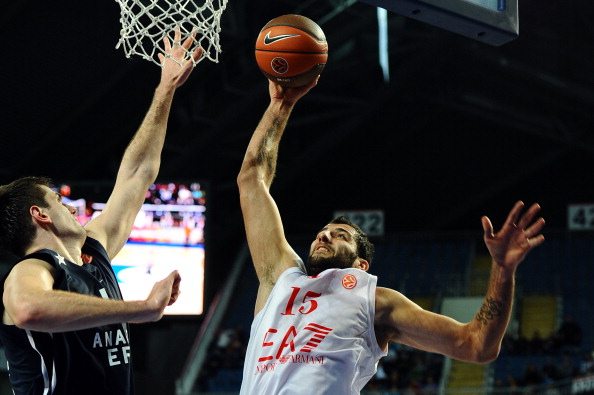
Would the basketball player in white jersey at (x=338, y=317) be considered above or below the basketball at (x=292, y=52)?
below

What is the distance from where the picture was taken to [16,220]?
3.31 metres

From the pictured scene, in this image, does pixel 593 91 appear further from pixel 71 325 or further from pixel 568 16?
pixel 71 325

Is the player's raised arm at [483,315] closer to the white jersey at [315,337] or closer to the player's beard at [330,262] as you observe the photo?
the white jersey at [315,337]

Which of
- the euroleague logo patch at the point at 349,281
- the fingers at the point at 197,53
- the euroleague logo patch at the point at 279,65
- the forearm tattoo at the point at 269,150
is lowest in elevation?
the euroleague logo patch at the point at 349,281

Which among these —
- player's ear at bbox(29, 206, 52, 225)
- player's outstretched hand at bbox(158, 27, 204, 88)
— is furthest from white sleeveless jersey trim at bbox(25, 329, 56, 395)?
player's outstretched hand at bbox(158, 27, 204, 88)

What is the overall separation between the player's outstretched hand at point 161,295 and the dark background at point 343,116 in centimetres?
1085

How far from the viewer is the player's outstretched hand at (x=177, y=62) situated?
4293 mm

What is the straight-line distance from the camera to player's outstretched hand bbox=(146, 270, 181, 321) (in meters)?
2.75

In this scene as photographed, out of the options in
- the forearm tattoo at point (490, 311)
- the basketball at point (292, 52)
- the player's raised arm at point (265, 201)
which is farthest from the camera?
the basketball at point (292, 52)

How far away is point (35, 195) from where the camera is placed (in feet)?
11.1

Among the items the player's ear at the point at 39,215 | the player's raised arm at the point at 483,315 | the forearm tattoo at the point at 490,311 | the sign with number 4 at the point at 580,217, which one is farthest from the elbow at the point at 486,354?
the sign with number 4 at the point at 580,217

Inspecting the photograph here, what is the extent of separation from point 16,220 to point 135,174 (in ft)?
2.68

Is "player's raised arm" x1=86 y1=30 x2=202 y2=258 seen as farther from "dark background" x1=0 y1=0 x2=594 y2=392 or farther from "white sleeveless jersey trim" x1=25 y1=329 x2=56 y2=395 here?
"dark background" x1=0 y1=0 x2=594 y2=392

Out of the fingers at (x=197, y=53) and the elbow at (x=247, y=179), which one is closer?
the fingers at (x=197, y=53)
